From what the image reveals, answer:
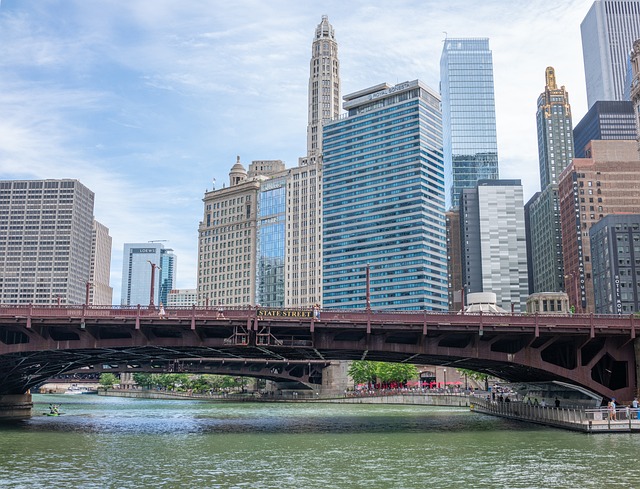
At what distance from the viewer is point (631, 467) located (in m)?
48.0

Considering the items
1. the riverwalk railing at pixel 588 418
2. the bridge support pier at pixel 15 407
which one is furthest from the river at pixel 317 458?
the bridge support pier at pixel 15 407

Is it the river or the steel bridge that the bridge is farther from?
the river

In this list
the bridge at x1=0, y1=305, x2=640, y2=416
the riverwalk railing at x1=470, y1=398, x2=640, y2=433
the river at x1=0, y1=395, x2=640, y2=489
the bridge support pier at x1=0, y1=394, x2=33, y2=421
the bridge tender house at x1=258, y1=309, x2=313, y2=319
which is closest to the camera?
the river at x1=0, y1=395, x2=640, y2=489

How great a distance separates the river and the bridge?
8.51 m

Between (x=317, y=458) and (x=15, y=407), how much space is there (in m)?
70.8

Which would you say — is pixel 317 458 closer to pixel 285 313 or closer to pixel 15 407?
pixel 285 313

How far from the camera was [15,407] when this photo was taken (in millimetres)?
108250

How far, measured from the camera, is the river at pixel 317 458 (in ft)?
144

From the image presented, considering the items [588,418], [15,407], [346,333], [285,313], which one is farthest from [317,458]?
[15,407]

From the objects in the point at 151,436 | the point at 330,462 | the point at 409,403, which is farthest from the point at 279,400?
the point at 330,462

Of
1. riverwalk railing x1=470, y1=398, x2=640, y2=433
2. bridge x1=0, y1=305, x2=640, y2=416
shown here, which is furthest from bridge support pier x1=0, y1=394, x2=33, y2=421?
riverwalk railing x1=470, y1=398, x2=640, y2=433

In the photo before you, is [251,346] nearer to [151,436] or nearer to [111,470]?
[151,436]

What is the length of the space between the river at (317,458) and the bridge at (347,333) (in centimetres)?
851

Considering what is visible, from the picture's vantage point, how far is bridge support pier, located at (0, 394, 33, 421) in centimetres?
10575
